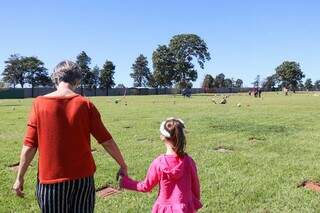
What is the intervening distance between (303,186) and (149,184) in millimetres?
4629

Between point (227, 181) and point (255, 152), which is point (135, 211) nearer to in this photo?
point (227, 181)

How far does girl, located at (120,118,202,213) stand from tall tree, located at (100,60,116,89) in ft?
407

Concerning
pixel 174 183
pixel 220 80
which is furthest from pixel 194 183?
pixel 220 80

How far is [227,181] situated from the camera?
9391mm

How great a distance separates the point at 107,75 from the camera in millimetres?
129000

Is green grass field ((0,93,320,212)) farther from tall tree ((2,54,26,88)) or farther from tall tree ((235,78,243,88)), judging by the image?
tall tree ((235,78,243,88))

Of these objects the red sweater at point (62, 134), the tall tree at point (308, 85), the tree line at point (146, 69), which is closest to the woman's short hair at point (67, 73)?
the red sweater at point (62, 134)

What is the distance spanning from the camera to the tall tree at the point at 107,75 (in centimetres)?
12900

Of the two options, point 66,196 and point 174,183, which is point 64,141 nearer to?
point 66,196

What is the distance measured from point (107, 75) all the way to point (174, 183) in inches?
4908

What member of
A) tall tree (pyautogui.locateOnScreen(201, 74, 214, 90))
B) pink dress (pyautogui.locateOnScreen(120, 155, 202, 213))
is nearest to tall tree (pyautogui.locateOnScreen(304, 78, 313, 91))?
tall tree (pyautogui.locateOnScreen(201, 74, 214, 90))

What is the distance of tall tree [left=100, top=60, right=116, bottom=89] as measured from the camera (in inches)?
5079

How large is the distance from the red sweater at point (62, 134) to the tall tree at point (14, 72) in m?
128

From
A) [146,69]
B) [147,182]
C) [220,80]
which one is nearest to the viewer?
[147,182]
